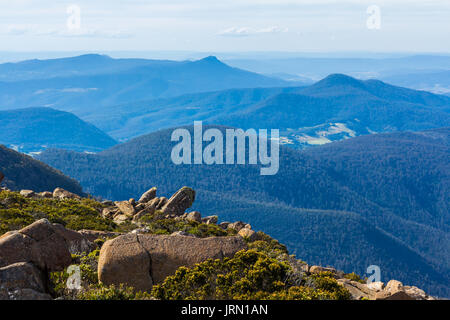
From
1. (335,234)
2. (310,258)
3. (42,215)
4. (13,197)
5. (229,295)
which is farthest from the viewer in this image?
(335,234)

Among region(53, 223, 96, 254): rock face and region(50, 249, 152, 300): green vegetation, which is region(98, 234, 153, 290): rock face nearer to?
region(50, 249, 152, 300): green vegetation

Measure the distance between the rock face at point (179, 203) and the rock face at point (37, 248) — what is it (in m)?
22.9

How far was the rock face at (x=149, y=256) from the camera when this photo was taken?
49.1 feet

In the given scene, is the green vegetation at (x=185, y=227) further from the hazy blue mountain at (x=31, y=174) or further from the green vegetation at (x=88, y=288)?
the hazy blue mountain at (x=31, y=174)

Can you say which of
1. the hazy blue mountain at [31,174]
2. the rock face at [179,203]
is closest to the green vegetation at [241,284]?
the rock face at [179,203]

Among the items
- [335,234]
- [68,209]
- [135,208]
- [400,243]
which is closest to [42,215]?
[68,209]

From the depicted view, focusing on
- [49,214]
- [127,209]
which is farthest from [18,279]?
[127,209]

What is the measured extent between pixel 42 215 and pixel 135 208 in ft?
36.6

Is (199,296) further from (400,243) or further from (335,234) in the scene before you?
(400,243)

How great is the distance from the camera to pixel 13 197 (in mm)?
31797

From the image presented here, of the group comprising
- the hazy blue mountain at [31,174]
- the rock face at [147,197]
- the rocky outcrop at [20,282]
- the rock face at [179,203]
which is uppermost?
the rocky outcrop at [20,282]

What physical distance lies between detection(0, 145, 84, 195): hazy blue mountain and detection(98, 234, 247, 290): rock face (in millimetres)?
82669

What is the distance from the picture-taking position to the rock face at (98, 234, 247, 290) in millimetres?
14969

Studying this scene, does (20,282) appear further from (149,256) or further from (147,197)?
(147,197)
